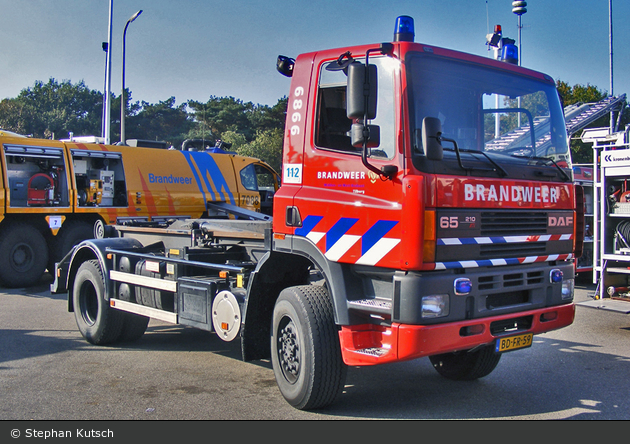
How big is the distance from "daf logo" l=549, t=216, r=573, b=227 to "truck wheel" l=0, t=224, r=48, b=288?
10774 mm

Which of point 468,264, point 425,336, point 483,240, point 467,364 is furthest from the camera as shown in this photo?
point 467,364

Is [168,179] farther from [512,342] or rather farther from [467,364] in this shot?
[512,342]

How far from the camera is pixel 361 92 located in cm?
423

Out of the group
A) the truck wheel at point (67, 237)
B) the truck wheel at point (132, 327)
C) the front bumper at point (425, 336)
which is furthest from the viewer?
the truck wheel at point (67, 237)

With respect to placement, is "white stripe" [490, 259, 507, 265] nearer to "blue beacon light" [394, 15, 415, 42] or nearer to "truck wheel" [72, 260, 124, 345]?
"blue beacon light" [394, 15, 415, 42]

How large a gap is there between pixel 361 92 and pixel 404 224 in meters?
0.97

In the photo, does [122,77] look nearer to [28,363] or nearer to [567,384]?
[28,363]

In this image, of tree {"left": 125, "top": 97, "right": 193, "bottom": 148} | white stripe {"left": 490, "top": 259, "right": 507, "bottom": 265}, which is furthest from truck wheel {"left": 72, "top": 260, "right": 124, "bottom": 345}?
tree {"left": 125, "top": 97, "right": 193, "bottom": 148}

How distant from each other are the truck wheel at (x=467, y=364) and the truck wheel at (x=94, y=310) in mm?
3789

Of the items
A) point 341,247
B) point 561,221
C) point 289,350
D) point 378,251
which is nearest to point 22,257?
point 289,350

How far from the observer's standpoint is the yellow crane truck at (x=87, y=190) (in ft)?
40.4

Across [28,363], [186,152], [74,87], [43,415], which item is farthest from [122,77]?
[74,87]

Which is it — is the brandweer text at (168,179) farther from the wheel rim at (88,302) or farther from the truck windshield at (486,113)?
the truck windshield at (486,113)

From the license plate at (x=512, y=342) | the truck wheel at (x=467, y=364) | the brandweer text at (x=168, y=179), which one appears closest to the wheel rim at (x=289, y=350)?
the license plate at (x=512, y=342)
